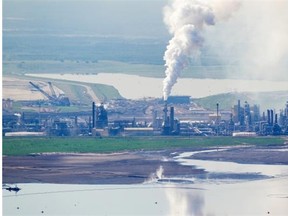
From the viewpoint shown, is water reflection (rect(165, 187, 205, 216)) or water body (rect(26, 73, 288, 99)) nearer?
water reflection (rect(165, 187, 205, 216))

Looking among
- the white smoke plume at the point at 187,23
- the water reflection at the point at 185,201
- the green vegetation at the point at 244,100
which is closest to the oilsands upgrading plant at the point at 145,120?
the green vegetation at the point at 244,100

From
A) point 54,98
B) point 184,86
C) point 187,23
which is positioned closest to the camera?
point 187,23

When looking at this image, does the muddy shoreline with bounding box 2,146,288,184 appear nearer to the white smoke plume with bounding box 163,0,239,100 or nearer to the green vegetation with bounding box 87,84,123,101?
the green vegetation with bounding box 87,84,123,101

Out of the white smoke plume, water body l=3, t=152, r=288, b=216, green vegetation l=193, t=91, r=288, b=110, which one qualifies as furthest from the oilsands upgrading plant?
water body l=3, t=152, r=288, b=216

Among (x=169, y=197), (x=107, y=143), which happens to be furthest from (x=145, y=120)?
(x=169, y=197)

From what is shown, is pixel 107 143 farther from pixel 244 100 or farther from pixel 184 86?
pixel 244 100

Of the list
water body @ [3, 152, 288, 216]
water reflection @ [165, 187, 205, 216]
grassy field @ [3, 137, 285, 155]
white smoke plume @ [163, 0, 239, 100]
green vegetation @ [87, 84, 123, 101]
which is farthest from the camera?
grassy field @ [3, 137, 285, 155]
